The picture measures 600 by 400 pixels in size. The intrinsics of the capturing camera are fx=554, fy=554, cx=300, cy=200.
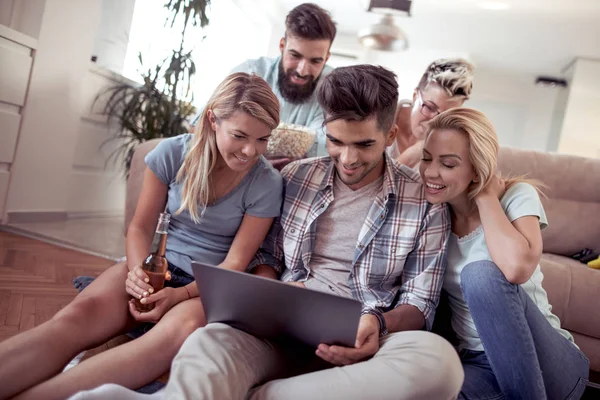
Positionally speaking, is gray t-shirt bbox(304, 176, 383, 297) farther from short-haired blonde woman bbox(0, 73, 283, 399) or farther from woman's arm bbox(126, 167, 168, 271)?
woman's arm bbox(126, 167, 168, 271)

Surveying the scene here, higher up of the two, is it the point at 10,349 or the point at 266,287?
the point at 266,287

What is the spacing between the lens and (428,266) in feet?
4.84

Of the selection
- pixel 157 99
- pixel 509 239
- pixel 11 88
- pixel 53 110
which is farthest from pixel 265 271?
pixel 157 99

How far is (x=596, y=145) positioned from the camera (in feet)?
23.3

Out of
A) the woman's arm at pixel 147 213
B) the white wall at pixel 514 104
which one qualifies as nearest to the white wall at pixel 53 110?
the woman's arm at pixel 147 213

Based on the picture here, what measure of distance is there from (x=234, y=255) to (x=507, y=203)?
0.76m

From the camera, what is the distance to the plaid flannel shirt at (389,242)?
1471 millimetres

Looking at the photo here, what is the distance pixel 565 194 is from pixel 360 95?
1.68 m

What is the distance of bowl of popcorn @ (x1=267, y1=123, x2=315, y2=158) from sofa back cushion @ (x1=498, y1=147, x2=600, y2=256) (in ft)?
3.87

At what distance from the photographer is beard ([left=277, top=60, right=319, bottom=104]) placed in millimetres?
2404

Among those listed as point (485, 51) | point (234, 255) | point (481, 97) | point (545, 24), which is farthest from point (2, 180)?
point (481, 97)

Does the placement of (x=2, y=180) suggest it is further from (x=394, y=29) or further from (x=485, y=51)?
(x=485, y=51)

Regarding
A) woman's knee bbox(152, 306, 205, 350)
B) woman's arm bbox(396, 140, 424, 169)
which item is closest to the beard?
woman's arm bbox(396, 140, 424, 169)

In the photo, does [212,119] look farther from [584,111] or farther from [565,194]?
[584,111]
